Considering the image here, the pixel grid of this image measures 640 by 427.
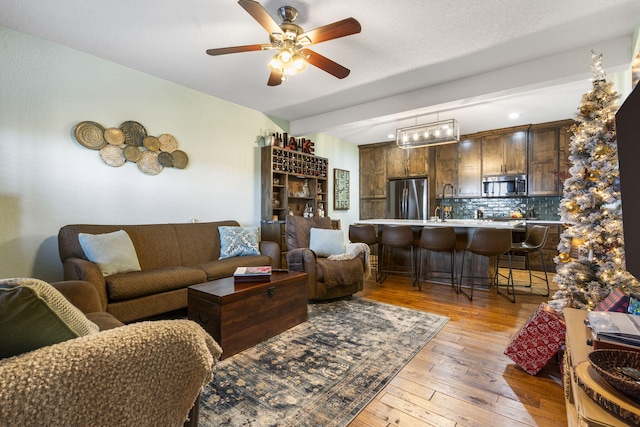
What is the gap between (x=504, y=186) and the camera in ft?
17.9

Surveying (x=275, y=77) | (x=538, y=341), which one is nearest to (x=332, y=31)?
(x=275, y=77)

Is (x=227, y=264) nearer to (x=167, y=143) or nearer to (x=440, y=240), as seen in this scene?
(x=167, y=143)

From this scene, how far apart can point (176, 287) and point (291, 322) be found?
1.16 meters

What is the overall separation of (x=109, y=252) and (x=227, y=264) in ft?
3.49

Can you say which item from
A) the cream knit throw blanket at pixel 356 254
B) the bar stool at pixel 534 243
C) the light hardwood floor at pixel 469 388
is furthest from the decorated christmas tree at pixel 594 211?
the cream knit throw blanket at pixel 356 254

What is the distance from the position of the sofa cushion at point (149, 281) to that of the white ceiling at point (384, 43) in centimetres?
216

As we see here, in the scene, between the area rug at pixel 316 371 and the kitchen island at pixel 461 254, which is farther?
the kitchen island at pixel 461 254

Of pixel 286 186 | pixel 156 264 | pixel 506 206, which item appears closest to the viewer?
pixel 156 264

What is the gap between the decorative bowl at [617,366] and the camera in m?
0.79

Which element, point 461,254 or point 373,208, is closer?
point 461,254

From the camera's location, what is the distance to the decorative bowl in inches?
31.0

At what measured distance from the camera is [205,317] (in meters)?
2.03

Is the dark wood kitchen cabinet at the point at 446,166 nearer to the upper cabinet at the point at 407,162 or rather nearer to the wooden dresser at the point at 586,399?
the upper cabinet at the point at 407,162

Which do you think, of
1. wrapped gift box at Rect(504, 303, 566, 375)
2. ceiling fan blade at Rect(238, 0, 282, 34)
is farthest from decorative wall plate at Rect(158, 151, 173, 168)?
wrapped gift box at Rect(504, 303, 566, 375)
